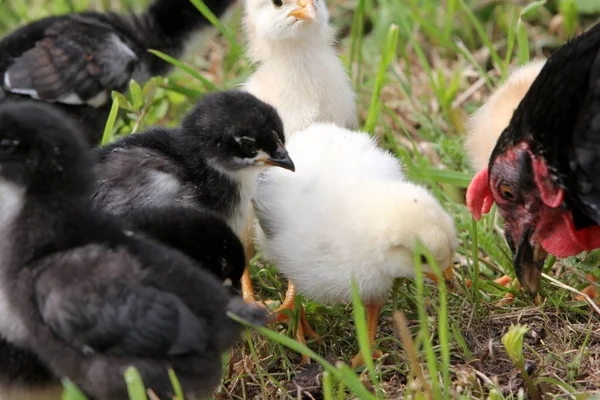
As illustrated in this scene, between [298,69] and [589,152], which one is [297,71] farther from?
[589,152]

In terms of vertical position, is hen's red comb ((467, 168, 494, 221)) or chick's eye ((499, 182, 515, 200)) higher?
chick's eye ((499, 182, 515, 200))

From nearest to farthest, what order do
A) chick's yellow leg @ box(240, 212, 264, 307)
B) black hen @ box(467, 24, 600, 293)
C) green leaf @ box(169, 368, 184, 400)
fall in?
green leaf @ box(169, 368, 184, 400), black hen @ box(467, 24, 600, 293), chick's yellow leg @ box(240, 212, 264, 307)

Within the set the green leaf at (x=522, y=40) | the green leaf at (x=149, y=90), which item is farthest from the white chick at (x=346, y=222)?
the green leaf at (x=522, y=40)

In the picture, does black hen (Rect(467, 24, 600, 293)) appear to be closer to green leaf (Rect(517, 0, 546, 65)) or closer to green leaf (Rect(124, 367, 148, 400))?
green leaf (Rect(517, 0, 546, 65))

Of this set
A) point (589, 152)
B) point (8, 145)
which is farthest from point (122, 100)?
point (589, 152)

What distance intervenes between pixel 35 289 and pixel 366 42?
3.13 meters

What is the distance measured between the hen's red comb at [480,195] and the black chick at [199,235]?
948 mm

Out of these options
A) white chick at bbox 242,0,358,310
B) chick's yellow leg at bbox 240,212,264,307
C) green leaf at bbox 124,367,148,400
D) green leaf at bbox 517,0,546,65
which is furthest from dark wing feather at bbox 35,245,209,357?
green leaf at bbox 517,0,546,65

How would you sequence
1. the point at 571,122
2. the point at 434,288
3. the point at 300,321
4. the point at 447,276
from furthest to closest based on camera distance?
the point at 434,288 → the point at 300,321 → the point at 447,276 → the point at 571,122

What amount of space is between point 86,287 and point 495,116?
184 cm

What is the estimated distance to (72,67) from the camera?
4.17m

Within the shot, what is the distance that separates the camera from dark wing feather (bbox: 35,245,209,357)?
7.84ft

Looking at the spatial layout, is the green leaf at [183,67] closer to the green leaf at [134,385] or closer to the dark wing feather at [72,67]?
the dark wing feather at [72,67]

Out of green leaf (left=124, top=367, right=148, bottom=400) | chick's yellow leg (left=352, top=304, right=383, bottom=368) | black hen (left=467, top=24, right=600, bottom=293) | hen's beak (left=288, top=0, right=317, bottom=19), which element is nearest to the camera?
green leaf (left=124, top=367, right=148, bottom=400)
